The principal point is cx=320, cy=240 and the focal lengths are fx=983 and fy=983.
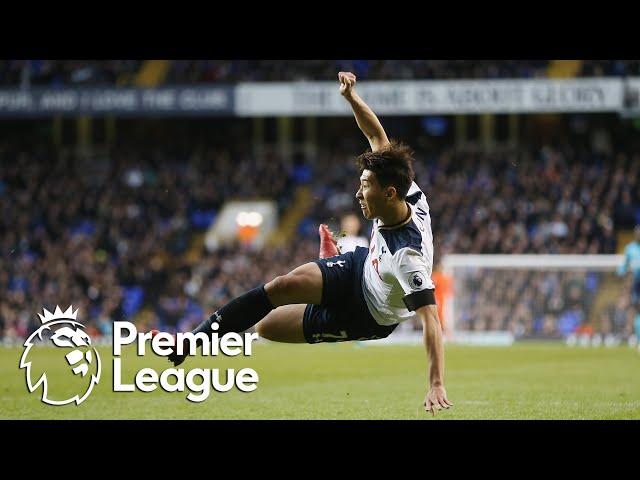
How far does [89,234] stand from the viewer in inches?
946

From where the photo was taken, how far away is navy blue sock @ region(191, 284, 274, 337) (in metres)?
6.78

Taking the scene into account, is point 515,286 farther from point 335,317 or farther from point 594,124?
point 335,317

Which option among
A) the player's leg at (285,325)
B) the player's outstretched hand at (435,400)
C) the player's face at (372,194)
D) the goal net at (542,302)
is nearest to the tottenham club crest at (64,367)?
the player's leg at (285,325)

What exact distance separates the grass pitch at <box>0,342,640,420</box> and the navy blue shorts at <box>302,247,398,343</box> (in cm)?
94

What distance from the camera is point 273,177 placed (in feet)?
84.7

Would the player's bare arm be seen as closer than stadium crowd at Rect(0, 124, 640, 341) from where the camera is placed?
Yes

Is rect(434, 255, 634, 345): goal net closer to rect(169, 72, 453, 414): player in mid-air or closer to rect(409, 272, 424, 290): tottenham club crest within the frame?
rect(169, 72, 453, 414): player in mid-air

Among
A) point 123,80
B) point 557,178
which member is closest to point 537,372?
point 557,178

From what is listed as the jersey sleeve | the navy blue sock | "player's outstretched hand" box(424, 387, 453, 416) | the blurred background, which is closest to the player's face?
the jersey sleeve

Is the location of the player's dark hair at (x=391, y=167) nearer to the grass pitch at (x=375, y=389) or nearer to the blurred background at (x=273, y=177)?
the grass pitch at (x=375, y=389)

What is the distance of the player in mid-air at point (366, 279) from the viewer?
6.49m

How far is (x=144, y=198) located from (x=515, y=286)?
10.7 metres

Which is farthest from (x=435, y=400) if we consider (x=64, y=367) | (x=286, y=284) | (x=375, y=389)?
(x=64, y=367)

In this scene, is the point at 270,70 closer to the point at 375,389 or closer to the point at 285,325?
the point at 375,389
